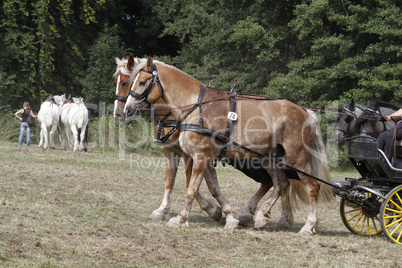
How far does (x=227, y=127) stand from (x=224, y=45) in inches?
649

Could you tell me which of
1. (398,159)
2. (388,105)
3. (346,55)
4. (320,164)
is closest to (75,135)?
(346,55)

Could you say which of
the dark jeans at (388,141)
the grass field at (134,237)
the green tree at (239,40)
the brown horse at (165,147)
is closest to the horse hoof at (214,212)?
the brown horse at (165,147)

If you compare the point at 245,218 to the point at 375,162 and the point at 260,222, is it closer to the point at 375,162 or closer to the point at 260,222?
the point at 260,222

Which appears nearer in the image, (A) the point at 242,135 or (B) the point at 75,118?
(A) the point at 242,135

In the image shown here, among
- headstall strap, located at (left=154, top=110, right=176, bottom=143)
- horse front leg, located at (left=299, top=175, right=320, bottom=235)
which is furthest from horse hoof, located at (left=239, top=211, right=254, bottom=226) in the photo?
headstall strap, located at (left=154, top=110, right=176, bottom=143)

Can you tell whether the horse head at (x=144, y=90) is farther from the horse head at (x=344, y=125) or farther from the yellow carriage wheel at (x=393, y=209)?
the horse head at (x=344, y=125)

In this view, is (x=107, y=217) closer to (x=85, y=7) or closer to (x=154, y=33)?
(x=85, y=7)

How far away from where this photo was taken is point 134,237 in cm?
601

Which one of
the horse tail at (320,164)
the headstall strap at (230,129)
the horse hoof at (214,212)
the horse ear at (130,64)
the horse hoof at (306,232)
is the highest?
the horse ear at (130,64)

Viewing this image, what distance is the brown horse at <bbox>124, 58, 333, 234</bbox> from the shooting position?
6844 millimetres

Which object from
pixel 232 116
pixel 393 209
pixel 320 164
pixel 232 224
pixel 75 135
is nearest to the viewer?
pixel 393 209

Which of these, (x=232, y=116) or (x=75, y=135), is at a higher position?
(x=232, y=116)

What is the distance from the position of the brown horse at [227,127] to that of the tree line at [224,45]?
1121cm

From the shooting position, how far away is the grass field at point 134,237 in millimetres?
5055
